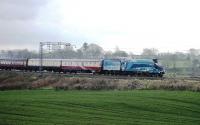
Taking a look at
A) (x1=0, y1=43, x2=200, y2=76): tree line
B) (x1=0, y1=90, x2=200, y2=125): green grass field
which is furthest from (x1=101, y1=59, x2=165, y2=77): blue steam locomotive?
(x1=0, y1=43, x2=200, y2=76): tree line

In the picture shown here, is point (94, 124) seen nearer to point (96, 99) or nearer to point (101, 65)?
point (96, 99)

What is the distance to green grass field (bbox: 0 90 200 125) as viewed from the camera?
92.0 feet

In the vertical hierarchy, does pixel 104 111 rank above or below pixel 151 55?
below

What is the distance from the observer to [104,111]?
32781mm

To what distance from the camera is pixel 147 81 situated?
177 feet

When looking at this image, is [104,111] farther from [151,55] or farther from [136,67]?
[151,55]

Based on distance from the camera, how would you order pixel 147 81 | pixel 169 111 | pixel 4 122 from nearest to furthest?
pixel 4 122 < pixel 169 111 < pixel 147 81

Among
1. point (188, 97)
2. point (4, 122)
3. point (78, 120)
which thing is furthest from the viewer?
point (188, 97)

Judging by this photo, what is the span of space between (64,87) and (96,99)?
18452mm

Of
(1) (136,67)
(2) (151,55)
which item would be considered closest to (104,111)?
(1) (136,67)

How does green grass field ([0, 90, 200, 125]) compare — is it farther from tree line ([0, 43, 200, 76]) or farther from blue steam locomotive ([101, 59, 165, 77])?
tree line ([0, 43, 200, 76])

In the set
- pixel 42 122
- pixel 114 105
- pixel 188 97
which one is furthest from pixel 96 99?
pixel 42 122

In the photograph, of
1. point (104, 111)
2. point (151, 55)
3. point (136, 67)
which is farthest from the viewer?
point (151, 55)

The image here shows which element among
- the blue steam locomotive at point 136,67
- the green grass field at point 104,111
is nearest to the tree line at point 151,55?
the blue steam locomotive at point 136,67
